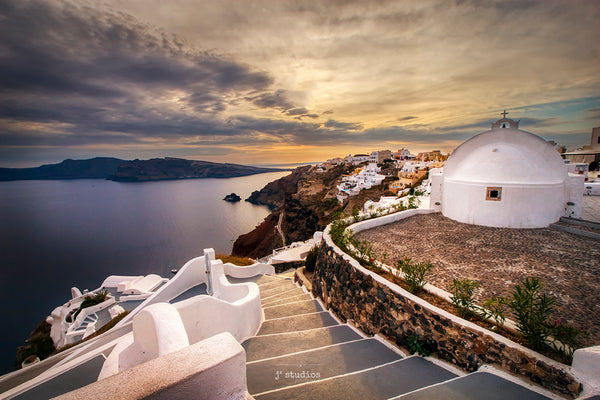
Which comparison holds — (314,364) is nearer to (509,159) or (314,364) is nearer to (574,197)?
(509,159)

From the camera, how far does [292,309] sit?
6.10 m

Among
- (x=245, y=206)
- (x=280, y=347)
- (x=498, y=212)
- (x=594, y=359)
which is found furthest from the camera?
(x=245, y=206)

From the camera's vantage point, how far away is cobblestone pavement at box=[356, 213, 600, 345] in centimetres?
410

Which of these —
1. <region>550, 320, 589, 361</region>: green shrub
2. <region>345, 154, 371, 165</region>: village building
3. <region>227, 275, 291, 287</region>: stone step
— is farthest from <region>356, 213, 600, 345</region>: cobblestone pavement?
<region>345, 154, 371, 165</region>: village building

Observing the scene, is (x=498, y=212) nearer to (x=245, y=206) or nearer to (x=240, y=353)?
(x=240, y=353)

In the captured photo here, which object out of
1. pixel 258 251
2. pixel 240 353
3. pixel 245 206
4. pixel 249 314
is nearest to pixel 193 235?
pixel 258 251

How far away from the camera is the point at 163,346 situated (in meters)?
2.02

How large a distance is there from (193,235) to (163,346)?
185 ft

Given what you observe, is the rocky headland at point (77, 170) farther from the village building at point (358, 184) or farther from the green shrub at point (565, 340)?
the green shrub at point (565, 340)

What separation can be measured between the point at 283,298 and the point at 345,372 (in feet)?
13.9

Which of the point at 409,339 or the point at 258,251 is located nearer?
the point at 409,339

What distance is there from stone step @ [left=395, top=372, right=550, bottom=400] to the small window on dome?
7221 millimetres

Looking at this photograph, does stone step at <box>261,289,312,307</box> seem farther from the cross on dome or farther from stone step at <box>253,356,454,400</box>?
the cross on dome

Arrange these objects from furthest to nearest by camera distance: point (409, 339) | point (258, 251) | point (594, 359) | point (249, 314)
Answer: point (258, 251), point (249, 314), point (409, 339), point (594, 359)
